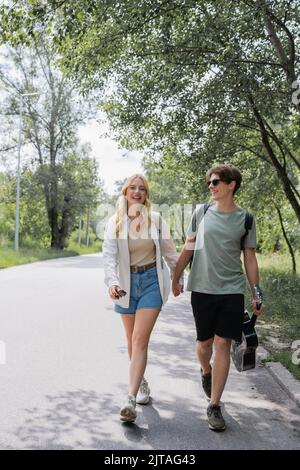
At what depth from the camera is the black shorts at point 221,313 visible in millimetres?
4125

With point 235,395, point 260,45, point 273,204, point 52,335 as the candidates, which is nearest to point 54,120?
point 273,204

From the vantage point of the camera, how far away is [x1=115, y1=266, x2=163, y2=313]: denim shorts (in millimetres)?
4379

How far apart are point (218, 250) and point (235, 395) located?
5.49 ft

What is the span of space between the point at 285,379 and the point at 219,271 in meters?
1.86

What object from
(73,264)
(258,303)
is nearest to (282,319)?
(258,303)

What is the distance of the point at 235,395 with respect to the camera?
510 cm

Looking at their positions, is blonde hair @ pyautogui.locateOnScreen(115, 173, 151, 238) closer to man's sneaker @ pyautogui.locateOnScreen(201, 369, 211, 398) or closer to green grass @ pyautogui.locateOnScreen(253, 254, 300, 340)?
man's sneaker @ pyautogui.locateOnScreen(201, 369, 211, 398)

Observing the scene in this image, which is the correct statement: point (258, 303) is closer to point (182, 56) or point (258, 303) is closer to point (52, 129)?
point (182, 56)

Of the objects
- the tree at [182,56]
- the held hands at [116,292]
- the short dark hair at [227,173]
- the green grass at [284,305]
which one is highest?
the tree at [182,56]

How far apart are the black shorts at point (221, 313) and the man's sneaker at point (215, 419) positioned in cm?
54

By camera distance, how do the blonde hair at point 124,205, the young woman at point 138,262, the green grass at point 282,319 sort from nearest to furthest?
the young woman at point 138,262 → the blonde hair at point 124,205 → the green grass at point 282,319

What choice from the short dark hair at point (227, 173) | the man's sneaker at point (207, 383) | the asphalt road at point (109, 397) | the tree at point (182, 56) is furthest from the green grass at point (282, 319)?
the tree at point (182, 56)

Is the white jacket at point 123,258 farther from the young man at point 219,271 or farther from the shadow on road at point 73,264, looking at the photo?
the shadow on road at point 73,264

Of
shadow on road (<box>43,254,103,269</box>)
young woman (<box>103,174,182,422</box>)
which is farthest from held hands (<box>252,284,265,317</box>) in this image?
shadow on road (<box>43,254,103,269</box>)
